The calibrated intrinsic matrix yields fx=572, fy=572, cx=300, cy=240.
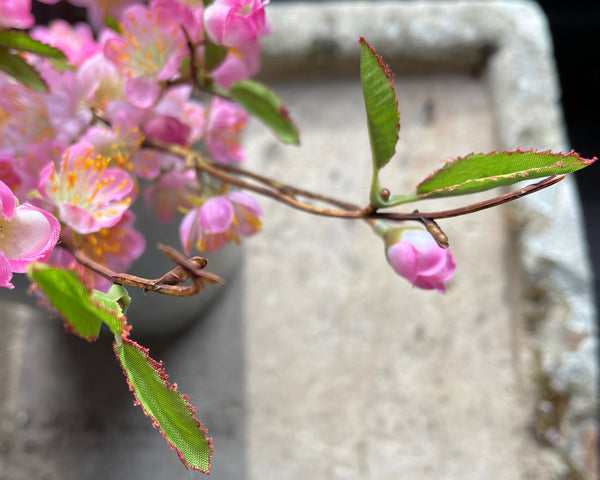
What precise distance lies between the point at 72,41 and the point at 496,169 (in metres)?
0.25

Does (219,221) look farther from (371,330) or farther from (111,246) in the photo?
(371,330)

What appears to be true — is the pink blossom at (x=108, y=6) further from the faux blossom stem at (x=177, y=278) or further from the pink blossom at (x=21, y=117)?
the faux blossom stem at (x=177, y=278)

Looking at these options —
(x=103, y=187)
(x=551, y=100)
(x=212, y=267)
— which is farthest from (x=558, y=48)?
(x=103, y=187)

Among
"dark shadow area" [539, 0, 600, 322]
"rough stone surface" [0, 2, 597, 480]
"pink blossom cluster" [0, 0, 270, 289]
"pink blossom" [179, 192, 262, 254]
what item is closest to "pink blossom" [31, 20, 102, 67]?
"pink blossom cluster" [0, 0, 270, 289]

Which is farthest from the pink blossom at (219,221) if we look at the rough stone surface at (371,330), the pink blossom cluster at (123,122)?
the rough stone surface at (371,330)

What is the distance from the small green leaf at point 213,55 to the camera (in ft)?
0.98

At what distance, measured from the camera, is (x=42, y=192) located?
10.1 inches

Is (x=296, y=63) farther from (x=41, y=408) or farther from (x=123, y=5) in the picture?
(x=41, y=408)

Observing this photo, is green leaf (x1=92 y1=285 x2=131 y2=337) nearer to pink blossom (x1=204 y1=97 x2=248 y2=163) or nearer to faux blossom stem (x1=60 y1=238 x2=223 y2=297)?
faux blossom stem (x1=60 y1=238 x2=223 y2=297)

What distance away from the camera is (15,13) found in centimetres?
27

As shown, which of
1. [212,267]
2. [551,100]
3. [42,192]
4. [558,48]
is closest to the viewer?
[42,192]

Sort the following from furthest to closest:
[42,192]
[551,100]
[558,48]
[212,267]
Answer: [558,48] → [551,100] → [212,267] → [42,192]

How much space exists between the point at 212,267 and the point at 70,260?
19 centimetres

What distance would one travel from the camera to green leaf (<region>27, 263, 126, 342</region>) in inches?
7.2
